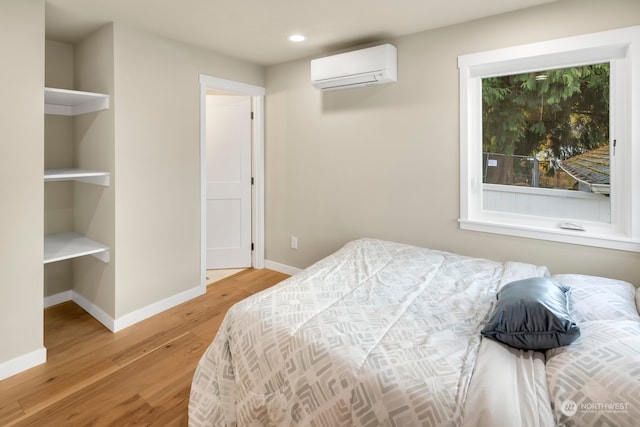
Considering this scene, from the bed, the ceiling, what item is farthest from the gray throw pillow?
the ceiling

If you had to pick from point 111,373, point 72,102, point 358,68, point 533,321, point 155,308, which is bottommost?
point 111,373

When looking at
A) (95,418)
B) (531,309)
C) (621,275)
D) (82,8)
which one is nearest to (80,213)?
(82,8)

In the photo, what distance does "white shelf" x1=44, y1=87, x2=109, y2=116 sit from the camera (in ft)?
8.25

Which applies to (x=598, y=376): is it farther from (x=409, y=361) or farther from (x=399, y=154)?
(x=399, y=154)

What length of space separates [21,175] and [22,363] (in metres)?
1.19

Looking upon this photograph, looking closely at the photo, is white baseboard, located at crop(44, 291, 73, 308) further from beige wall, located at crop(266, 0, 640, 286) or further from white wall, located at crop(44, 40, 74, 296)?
beige wall, located at crop(266, 0, 640, 286)

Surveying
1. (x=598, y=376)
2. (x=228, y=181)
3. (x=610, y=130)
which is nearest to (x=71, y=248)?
(x=228, y=181)

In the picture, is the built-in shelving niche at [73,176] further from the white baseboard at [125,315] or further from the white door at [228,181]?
the white door at [228,181]

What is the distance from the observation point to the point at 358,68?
9.61 ft

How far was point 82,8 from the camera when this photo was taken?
240 centimetres

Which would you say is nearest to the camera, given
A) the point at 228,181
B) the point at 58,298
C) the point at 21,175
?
the point at 21,175

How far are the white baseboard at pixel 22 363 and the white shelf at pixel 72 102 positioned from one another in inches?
68.5

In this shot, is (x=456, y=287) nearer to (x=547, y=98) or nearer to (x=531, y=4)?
(x=547, y=98)

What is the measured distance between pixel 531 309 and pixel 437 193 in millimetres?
1645
